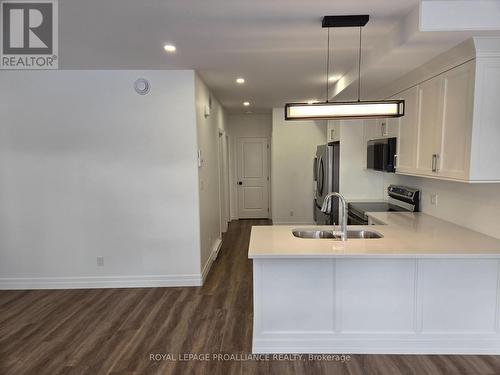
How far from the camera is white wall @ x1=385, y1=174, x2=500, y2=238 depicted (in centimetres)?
260

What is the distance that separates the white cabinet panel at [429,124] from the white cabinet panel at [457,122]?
3.5 inches

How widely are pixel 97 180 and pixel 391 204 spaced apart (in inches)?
150

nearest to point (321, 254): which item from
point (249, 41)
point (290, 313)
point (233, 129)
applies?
point (290, 313)

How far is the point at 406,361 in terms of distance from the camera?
2400 mm

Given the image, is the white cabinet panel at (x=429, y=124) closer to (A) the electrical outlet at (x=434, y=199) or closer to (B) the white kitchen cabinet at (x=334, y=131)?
(A) the electrical outlet at (x=434, y=199)

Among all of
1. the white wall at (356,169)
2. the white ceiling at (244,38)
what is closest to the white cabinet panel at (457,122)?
the white ceiling at (244,38)

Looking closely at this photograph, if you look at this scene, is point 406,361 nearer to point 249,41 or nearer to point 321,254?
point 321,254

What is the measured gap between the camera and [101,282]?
3.85 metres

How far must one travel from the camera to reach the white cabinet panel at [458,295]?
2408mm

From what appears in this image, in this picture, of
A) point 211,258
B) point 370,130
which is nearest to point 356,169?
point 370,130

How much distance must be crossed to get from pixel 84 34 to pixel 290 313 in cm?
280

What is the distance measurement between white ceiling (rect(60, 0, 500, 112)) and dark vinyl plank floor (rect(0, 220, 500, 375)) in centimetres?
241

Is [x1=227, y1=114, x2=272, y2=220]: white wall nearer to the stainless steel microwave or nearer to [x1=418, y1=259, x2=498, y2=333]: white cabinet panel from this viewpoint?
the stainless steel microwave

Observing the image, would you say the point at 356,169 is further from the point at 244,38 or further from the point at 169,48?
the point at 169,48
